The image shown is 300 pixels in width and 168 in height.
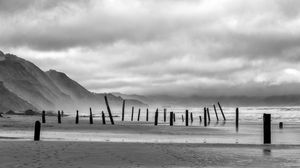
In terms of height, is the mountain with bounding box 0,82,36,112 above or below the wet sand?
above

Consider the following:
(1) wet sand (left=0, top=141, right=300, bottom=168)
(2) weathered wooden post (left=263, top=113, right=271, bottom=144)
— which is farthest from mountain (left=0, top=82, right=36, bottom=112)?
(1) wet sand (left=0, top=141, right=300, bottom=168)

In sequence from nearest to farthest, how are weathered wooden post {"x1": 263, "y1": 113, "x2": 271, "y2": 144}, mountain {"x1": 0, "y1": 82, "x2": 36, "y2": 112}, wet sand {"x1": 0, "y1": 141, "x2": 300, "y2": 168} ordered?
wet sand {"x1": 0, "y1": 141, "x2": 300, "y2": 168}, weathered wooden post {"x1": 263, "y1": 113, "x2": 271, "y2": 144}, mountain {"x1": 0, "y1": 82, "x2": 36, "y2": 112}

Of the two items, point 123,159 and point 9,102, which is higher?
point 9,102

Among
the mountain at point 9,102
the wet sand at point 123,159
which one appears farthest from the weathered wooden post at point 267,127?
the mountain at point 9,102

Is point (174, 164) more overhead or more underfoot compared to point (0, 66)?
more underfoot

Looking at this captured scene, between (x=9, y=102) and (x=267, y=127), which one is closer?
(x=267, y=127)

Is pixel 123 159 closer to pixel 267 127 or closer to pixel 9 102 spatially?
pixel 267 127

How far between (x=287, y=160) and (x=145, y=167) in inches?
225

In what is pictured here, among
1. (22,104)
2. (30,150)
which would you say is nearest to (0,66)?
(22,104)

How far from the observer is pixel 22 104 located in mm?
140125

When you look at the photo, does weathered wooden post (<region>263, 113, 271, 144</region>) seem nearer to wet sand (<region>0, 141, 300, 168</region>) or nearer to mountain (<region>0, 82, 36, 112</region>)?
wet sand (<region>0, 141, 300, 168</region>)

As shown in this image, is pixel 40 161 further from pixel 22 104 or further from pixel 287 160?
pixel 22 104

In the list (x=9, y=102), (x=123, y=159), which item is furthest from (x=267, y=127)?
(x=9, y=102)

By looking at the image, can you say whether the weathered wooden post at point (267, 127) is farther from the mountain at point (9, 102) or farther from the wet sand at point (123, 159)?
the mountain at point (9, 102)
